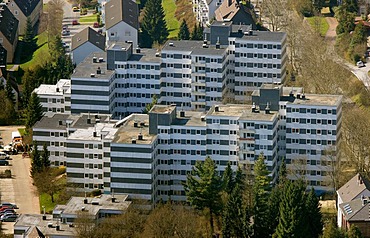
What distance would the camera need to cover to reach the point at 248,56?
130 meters

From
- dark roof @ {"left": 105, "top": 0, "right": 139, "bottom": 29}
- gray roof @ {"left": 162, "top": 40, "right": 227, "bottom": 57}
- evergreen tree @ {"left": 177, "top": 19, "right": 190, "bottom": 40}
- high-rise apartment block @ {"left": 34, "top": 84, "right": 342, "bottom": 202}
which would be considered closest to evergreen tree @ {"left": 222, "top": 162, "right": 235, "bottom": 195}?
high-rise apartment block @ {"left": 34, "top": 84, "right": 342, "bottom": 202}

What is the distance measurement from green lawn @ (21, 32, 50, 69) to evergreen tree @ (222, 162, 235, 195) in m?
42.2

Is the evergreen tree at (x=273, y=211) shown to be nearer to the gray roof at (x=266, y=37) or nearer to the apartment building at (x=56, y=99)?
the gray roof at (x=266, y=37)

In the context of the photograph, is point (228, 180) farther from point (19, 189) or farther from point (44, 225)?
point (19, 189)

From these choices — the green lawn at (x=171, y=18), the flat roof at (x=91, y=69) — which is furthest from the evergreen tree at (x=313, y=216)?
the green lawn at (x=171, y=18)

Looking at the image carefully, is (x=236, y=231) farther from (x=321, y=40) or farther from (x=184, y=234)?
(x=321, y=40)

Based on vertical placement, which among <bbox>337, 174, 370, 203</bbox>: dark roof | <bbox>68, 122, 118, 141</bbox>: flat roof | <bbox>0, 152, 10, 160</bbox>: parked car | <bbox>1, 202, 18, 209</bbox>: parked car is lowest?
<bbox>1, 202, 18, 209</bbox>: parked car

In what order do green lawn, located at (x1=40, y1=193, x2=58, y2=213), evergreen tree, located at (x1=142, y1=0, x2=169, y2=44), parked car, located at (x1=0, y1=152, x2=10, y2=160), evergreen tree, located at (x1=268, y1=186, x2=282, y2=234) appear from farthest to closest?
1. evergreen tree, located at (x1=142, y1=0, x2=169, y2=44)
2. parked car, located at (x1=0, y1=152, x2=10, y2=160)
3. green lawn, located at (x1=40, y1=193, x2=58, y2=213)
4. evergreen tree, located at (x1=268, y1=186, x2=282, y2=234)

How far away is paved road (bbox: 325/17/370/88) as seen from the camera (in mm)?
139250

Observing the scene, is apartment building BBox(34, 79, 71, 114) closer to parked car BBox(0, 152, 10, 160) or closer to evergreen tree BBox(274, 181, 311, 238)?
parked car BBox(0, 152, 10, 160)

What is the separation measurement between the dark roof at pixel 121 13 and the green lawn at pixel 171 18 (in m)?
7.56

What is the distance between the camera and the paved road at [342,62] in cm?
13925

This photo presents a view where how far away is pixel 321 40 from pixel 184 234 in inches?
1813

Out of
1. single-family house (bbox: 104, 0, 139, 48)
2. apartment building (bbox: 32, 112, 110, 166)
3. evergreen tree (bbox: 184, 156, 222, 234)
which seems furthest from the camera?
single-family house (bbox: 104, 0, 139, 48)
